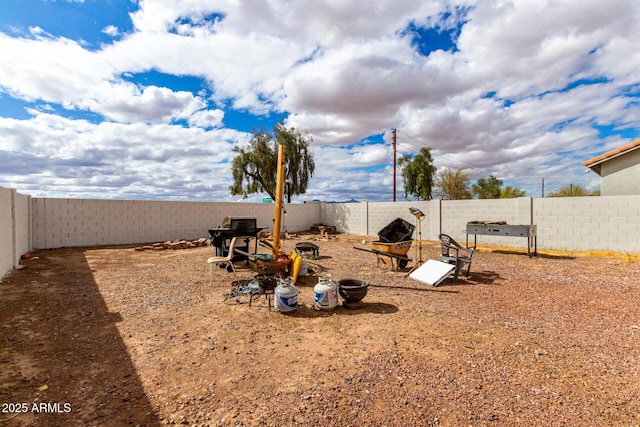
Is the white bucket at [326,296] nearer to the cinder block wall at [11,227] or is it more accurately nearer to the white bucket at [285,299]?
the white bucket at [285,299]

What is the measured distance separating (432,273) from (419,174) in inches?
704

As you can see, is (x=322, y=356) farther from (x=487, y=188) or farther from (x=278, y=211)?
(x=487, y=188)

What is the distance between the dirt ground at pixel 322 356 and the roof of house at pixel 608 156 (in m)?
7.67

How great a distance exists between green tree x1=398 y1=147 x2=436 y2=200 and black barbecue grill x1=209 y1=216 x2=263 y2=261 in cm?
1781

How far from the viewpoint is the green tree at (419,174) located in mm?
22766

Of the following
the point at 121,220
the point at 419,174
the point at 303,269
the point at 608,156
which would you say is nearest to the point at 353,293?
the point at 303,269

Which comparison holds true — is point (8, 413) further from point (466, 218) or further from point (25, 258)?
point (466, 218)

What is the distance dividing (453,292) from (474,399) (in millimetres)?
3362

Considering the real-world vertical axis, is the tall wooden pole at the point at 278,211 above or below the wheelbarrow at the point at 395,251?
above

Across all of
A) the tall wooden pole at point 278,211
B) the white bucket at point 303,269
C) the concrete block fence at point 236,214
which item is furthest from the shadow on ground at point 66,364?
the white bucket at point 303,269

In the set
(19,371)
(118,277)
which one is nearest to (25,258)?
(118,277)

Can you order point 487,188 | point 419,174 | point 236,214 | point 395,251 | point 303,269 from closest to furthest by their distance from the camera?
point 303,269 < point 395,251 < point 236,214 < point 419,174 < point 487,188

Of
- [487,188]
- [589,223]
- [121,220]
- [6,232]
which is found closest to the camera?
[6,232]

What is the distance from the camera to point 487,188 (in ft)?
94.7
